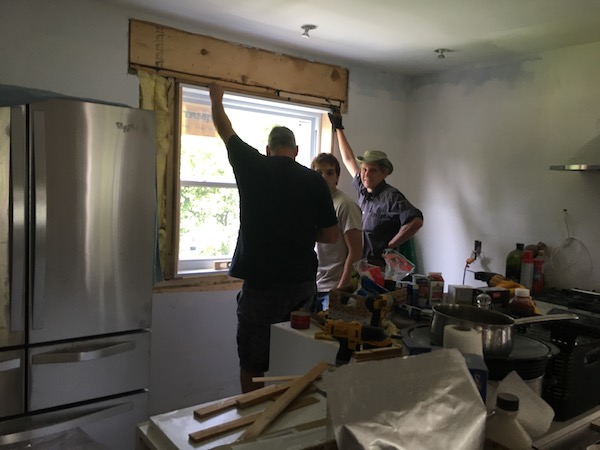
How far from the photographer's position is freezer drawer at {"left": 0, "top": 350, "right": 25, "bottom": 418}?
199 cm

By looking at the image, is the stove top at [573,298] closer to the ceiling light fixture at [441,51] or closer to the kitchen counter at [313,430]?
the kitchen counter at [313,430]

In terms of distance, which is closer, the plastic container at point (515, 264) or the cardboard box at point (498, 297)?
the cardboard box at point (498, 297)

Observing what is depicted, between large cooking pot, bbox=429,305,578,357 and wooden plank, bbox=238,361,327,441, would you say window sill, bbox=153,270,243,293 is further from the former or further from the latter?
large cooking pot, bbox=429,305,578,357

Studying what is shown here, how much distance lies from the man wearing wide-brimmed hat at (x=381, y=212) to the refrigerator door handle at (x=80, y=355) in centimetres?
163

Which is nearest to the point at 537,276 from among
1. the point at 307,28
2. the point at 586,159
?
the point at 586,159

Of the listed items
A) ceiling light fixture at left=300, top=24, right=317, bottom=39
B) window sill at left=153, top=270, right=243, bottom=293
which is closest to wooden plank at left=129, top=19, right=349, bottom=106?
ceiling light fixture at left=300, top=24, right=317, bottom=39

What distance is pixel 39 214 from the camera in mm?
2014

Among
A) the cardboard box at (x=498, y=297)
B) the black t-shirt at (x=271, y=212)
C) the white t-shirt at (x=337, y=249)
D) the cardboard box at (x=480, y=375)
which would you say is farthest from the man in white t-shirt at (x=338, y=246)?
the cardboard box at (x=480, y=375)

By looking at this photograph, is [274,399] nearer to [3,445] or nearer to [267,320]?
[267,320]

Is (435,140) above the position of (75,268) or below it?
above

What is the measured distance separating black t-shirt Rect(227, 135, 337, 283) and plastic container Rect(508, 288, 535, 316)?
0.94 m

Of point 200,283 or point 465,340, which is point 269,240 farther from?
point 465,340

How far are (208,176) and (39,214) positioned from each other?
52.7 inches

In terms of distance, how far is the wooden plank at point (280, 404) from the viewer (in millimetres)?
1116
